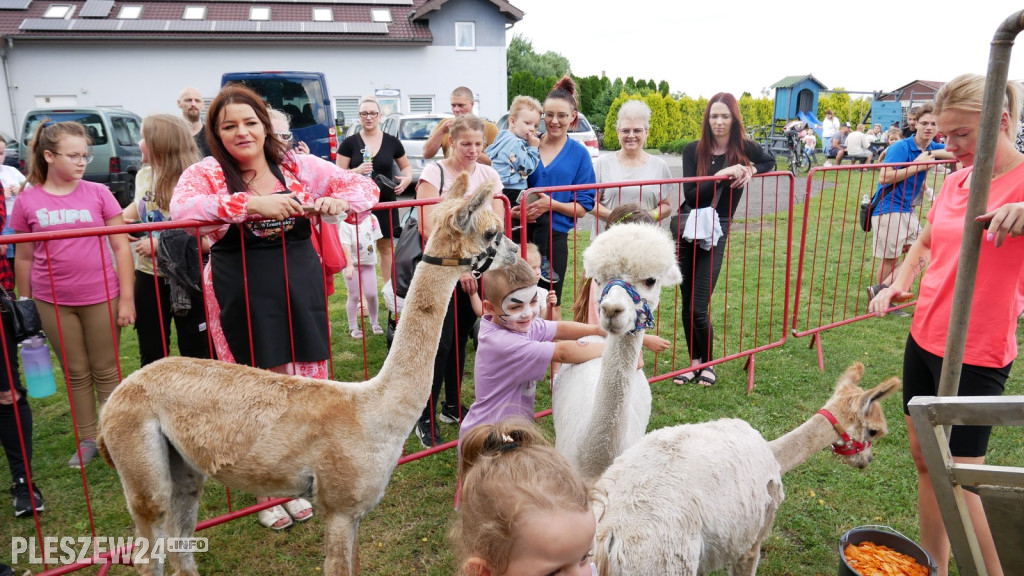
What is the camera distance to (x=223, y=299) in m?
2.75

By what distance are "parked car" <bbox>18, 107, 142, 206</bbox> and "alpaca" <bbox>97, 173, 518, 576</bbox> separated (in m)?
10.6

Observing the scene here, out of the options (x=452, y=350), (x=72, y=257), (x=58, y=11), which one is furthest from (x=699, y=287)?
(x=58, y=11)

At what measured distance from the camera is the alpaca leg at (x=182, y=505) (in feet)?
7.67

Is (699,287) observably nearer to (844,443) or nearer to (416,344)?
(844,443)

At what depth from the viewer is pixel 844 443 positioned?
2562 millimetres

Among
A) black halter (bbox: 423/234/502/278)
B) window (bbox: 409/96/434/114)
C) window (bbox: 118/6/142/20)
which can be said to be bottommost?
black halter (bbox: 423/234/502/278)

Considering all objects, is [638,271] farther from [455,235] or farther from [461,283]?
[461,283]

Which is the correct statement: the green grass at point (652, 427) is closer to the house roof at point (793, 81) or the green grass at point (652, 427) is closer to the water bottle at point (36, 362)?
the water bottle at point (36, 362)

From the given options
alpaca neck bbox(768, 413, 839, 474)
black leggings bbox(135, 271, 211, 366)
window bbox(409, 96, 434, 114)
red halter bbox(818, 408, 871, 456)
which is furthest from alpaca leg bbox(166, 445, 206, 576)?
window bbox(409, 96, 434, 114)

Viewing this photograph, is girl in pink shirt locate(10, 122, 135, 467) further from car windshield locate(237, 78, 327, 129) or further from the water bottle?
car windshield locate(237, 78, 327, 129)

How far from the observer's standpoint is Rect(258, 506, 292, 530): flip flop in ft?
10.6

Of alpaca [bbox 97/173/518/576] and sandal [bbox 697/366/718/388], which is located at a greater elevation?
alpaca [bbox 97/173/518/576]

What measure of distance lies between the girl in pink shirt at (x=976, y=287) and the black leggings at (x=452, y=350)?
2.35 meters

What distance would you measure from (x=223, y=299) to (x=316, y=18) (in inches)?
1121
